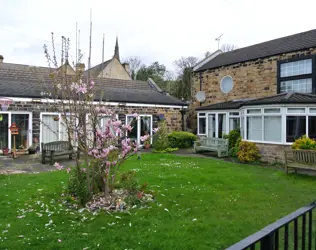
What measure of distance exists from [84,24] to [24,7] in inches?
141

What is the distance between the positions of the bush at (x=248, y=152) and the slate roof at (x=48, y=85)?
277 inches

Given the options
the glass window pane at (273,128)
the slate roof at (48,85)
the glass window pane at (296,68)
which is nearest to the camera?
the glass window pane at (273,128)

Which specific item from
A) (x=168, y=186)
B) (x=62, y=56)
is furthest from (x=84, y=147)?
(x=168, y=186)

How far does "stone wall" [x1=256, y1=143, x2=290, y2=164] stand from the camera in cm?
1204

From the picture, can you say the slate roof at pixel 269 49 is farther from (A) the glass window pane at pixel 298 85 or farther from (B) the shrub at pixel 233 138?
(B) the shrub at pixel 233 138

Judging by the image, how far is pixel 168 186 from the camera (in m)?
7.72

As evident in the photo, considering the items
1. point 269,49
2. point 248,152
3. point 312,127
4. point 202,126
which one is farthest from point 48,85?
point 269,49

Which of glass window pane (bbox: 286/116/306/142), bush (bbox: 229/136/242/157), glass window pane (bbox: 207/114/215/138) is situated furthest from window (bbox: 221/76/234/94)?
glass window pane (bbox: 286/116/306/142)

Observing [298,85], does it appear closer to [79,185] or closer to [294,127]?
[294,127]

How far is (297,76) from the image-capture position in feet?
50.5

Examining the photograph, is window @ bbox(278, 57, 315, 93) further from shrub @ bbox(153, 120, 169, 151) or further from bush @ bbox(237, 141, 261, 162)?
shrub @ bbox(153, 120, 169, 151)

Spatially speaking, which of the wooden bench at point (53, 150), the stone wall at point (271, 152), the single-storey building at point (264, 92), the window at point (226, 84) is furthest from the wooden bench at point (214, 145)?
the wooden bench at point (53, 150)

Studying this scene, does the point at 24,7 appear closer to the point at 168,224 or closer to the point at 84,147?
the point at 84,147

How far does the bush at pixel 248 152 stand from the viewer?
12.7m
